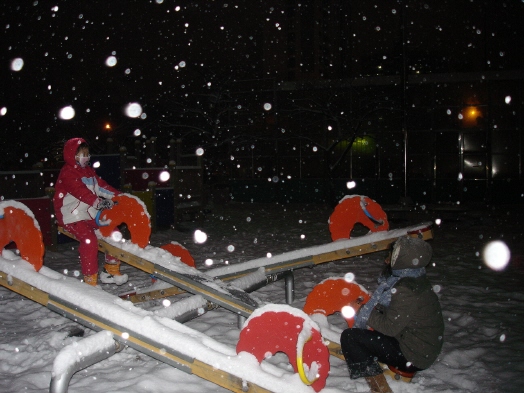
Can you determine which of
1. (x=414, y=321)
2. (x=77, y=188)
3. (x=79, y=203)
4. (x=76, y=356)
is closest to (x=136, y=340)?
(x=76, y=356)

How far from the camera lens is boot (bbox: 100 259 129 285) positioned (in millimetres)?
5270

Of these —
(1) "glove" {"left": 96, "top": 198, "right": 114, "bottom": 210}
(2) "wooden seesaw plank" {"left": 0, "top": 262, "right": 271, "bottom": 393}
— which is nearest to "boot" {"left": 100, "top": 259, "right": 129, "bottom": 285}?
(1) "glove" {"left": 96, "top": 198, "right": 114, "bottom": 210}

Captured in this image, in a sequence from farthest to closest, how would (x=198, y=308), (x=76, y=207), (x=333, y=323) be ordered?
(x=333, y=323)
(x=76, y=207)
(x=198, y=308)

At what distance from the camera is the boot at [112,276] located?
527 centimetres

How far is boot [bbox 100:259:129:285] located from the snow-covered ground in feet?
1.69

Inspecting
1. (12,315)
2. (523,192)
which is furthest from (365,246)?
(523,192)

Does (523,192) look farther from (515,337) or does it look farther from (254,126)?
(515,337)

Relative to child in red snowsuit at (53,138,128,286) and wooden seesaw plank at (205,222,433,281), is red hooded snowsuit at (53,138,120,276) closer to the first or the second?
child in red snowsuit at (53,138,128,286)

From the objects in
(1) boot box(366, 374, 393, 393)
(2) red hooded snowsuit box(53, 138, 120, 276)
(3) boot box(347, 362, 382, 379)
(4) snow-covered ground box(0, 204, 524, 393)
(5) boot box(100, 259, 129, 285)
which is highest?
(2) red hooded snowsuit box(53, 138, 120, 276)

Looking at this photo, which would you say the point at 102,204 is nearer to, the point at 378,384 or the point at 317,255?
the point at 317,255

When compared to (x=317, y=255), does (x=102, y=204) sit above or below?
above

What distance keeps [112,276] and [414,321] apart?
3.62 m

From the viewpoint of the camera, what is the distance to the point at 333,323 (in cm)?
507

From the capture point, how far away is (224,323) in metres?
5.05
